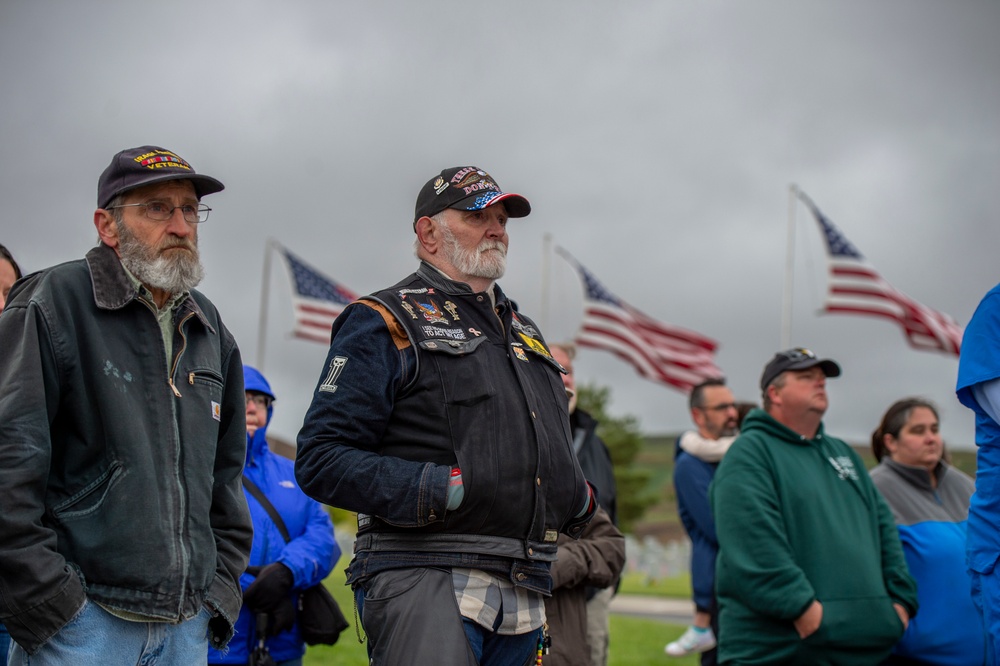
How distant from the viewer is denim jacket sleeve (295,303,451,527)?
11.0ft

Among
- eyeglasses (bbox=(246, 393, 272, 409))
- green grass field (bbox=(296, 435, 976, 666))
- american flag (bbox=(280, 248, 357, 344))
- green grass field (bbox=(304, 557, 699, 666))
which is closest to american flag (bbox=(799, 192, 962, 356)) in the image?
green grass field (bbox=(296, 435, 976, 666))

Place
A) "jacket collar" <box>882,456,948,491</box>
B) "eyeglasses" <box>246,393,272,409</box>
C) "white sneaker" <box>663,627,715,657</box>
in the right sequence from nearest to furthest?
"eyeglasses" <box>246,393,272,409</box>
"jacket collar" <box>882,456,948,491</box>
"white sneaker" <box>663,627,715,657</box>

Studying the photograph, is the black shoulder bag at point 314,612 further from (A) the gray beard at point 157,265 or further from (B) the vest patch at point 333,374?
(A) the gray beard at point 157,265

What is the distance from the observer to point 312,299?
16.4m

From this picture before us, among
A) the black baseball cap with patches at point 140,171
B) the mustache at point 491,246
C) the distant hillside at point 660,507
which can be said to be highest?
the black baseball cap with patches at point 140,171

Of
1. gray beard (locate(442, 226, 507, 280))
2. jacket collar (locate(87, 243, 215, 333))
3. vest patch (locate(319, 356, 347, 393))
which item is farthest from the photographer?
gray beard (locate(442, 226, 507, 280))

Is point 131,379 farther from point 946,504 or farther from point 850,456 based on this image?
point 946,504

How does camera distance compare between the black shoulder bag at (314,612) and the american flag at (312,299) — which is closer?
the black shoulder bag at (314,612)

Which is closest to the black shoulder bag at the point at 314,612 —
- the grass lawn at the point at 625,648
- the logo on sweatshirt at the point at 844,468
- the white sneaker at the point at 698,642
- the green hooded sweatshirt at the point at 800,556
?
the green hooded sweatshirt at the point at 800,556

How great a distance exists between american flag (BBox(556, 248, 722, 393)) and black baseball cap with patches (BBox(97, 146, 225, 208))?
1374 centimetres

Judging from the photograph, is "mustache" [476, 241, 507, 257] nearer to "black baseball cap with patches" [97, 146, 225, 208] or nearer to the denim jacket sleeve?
the denim jacket sleeve

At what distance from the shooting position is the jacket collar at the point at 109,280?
3.34 metres

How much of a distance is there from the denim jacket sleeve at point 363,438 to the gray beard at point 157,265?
55cm

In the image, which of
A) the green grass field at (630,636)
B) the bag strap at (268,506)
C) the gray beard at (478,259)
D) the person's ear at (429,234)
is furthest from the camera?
the green grass field at (630,636)
